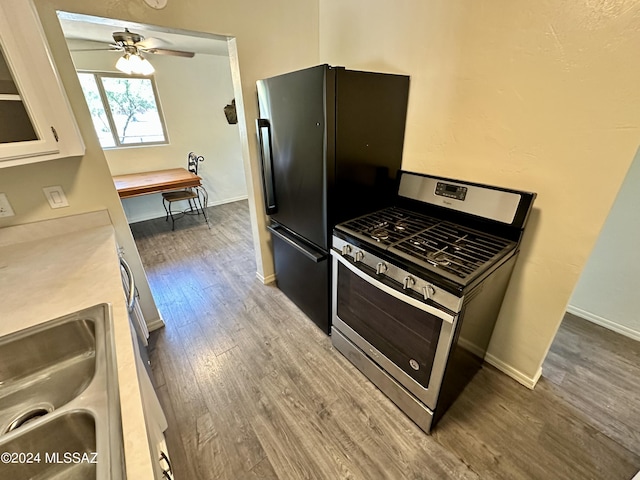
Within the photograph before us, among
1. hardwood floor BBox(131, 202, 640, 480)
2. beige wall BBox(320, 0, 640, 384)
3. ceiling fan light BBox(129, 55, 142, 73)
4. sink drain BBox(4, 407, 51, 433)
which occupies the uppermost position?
ceiling fan light BBox(129, 55, 142, 73)

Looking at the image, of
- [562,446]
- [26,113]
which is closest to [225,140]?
[26,113]

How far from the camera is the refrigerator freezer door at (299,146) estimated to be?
1542mm

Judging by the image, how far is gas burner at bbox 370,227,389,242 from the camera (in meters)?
1.45

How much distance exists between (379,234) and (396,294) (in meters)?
0.35

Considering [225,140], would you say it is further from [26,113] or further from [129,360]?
[129,360]

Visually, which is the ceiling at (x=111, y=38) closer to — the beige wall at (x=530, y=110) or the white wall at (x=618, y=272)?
the beige wall at (x=530, y=110)

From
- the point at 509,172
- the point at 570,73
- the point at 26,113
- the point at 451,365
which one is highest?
the point at 570,73

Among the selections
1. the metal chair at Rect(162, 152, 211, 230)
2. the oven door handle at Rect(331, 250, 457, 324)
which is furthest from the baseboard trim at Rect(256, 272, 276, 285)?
the metal chair at Rect(162, 152, 211, 230)

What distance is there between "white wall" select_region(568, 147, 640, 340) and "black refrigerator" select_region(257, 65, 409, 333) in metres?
1.47

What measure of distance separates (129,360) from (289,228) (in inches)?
59.6

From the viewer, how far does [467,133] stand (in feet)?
5.11

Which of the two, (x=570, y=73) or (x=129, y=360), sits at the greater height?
(x=570, y=73)

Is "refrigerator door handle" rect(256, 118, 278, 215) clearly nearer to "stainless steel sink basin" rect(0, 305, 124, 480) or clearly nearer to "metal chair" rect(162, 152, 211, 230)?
"stainless steel sink basin" rect(0, 305, 124, 480)

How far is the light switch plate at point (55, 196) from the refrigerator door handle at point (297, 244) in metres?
1.31
